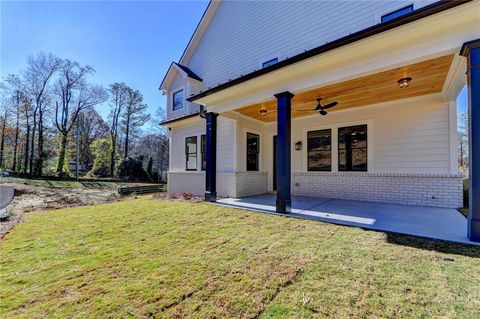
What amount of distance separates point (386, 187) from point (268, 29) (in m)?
7.43

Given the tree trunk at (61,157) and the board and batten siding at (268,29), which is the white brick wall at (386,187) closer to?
the board and batten siding at (268,29)

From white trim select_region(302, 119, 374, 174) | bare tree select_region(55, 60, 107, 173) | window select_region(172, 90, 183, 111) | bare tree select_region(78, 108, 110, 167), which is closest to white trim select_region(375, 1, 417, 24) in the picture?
white trim select_region(302, 119, 374, 174)

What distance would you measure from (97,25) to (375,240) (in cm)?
1311

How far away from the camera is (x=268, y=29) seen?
352 inches

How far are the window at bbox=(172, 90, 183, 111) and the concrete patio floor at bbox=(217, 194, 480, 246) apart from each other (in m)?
7.55

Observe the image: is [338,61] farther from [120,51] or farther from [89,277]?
[120,51]

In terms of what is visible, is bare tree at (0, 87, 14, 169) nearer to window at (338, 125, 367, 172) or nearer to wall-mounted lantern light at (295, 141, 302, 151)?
wall-mounted lantern light at (295, 141, 302, 151)

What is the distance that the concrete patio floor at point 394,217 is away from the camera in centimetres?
391

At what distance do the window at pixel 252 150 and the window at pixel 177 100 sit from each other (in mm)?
5030

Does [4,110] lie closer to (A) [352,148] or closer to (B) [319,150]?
(B) [319,150]

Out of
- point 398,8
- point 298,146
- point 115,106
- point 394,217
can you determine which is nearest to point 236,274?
point 394,217

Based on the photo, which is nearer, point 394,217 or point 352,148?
point 394,217

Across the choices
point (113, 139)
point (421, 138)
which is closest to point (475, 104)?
point (421, 138)

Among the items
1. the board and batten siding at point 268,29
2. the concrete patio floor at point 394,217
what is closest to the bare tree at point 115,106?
the board and batten siding at point 268,29
